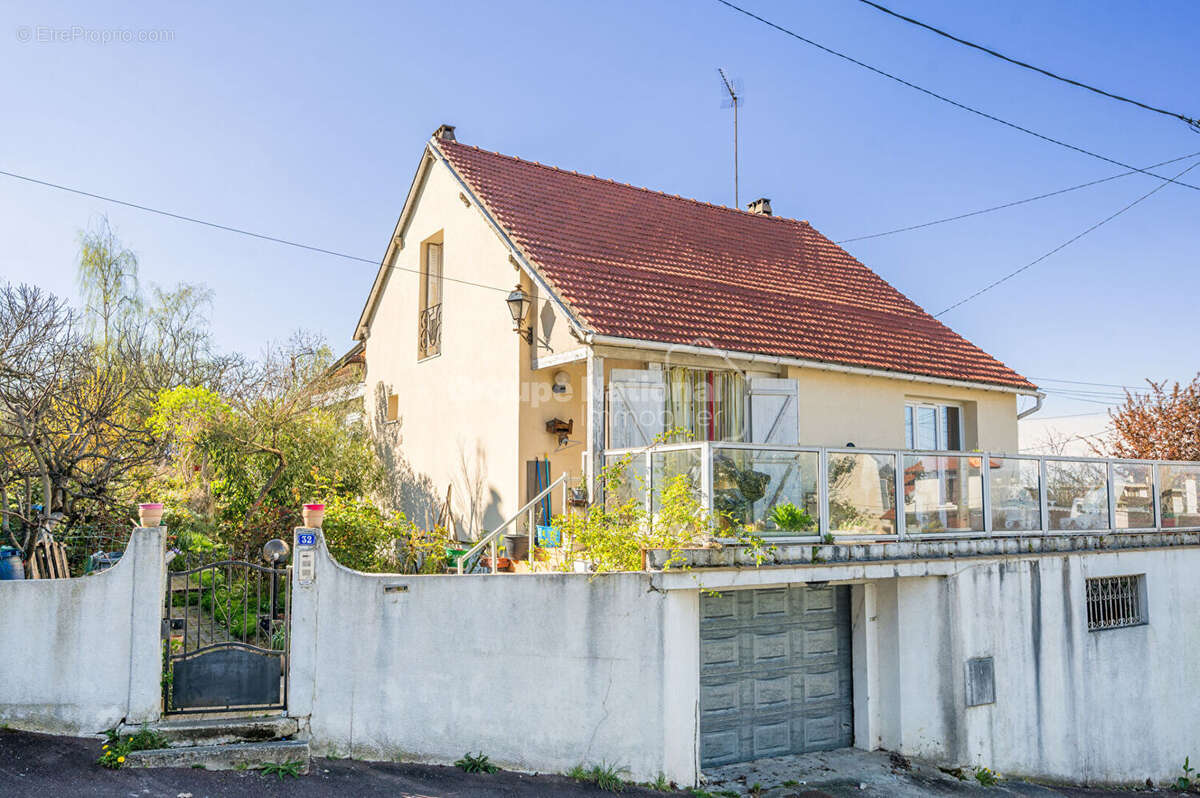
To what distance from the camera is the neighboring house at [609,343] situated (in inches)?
433

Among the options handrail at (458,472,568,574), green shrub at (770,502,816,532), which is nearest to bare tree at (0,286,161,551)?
handrail at (458,472,568,574)

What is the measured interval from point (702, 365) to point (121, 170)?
8013mm

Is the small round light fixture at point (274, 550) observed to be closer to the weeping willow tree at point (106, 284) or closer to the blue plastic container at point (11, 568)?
the blue plastic container at point (11, 568)

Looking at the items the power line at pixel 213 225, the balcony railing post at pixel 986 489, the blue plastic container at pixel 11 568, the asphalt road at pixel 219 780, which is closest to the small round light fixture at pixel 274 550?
the asphalt road at pixel 219 780

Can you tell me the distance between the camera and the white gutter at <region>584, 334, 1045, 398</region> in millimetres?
10188

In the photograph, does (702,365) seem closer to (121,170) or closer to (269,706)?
(269,706)

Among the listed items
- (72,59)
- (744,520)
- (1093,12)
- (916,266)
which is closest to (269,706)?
(744,520)

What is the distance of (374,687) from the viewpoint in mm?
7633

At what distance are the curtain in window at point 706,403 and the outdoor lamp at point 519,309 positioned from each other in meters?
2.05

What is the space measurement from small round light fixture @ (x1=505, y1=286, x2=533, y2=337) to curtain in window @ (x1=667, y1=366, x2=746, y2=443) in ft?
7.01

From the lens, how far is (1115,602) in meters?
12.0

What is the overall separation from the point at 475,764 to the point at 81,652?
11.7 ft

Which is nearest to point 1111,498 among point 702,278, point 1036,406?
point 1036,406

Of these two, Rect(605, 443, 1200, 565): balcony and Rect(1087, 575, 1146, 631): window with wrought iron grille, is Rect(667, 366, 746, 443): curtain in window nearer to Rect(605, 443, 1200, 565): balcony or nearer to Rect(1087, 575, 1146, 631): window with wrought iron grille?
Rect(605, 443, 1200, 565): balcony
